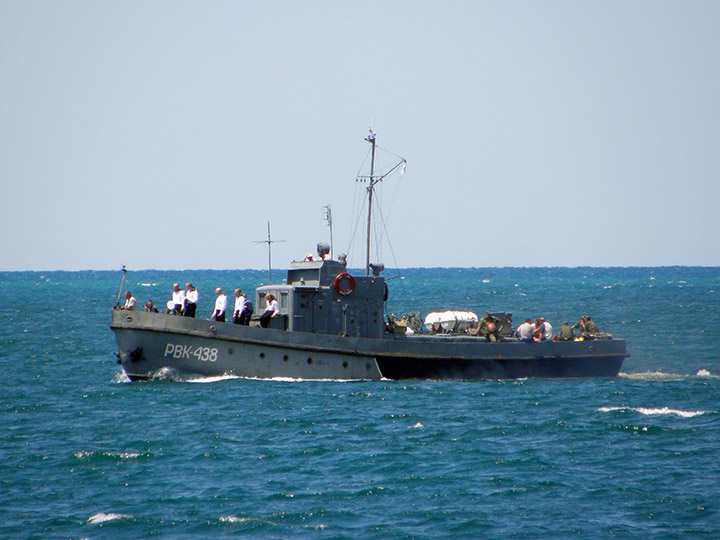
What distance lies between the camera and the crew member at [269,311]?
2681 cm

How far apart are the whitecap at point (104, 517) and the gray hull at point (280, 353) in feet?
35.9

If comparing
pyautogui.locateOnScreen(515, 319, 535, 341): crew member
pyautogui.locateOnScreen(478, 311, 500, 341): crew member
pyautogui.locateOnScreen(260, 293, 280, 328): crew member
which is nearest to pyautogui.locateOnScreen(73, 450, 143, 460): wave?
pyautogui.locateOnScreen(260, 293, 280, 328): crew member

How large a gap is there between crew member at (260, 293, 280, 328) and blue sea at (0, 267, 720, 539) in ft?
5.76

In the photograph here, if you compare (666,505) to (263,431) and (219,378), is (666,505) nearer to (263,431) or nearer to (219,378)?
(263,431)

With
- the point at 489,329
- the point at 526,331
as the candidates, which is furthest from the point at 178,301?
the point at 526,331

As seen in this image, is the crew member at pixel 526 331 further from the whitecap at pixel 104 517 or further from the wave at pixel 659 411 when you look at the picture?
the whitecap at pixel 104 517

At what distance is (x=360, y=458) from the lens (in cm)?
1881

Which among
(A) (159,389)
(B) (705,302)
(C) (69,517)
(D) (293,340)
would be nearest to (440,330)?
(D) (293,340)

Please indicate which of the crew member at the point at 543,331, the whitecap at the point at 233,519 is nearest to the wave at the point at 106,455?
the whitecap at the point at 233,519

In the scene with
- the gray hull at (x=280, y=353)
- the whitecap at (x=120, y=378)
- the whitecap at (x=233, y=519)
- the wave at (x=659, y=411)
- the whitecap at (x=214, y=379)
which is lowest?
the whitecap at (x=233, y=519)

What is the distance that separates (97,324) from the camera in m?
57.5

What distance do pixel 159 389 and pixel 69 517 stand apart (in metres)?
11.2

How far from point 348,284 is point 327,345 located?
6.72 ft

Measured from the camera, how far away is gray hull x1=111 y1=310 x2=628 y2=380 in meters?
26.2
